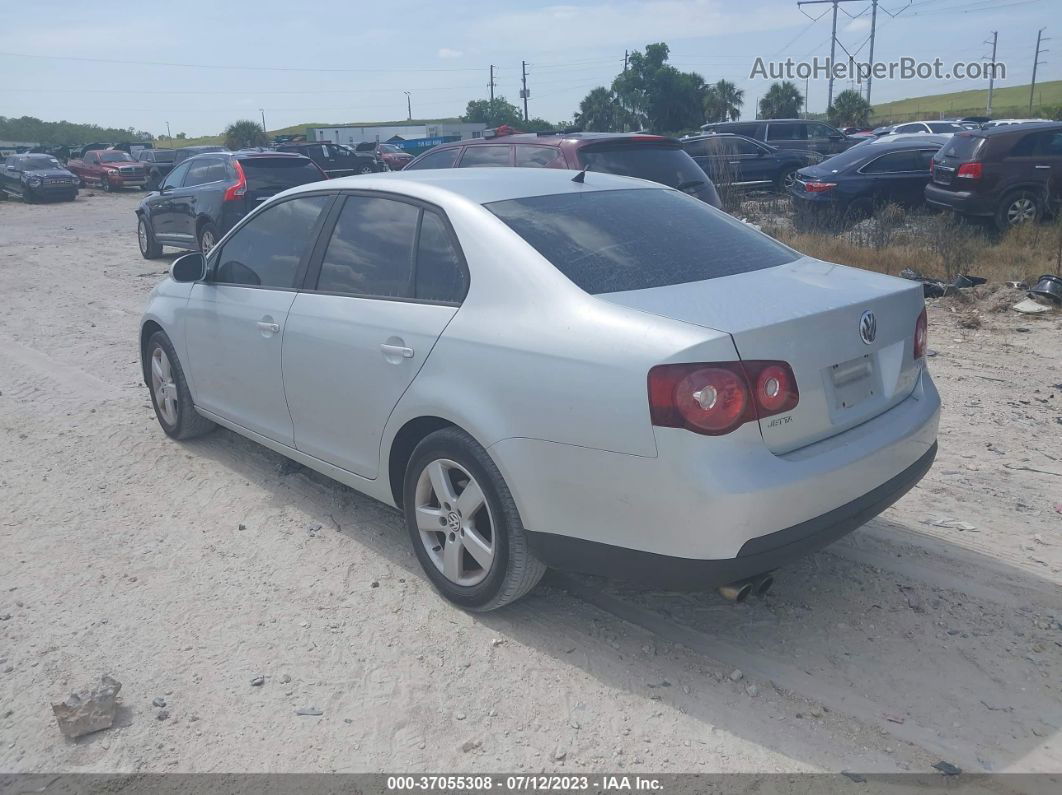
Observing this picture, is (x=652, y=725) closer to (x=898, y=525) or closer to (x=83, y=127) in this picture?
(x=898, y=525)

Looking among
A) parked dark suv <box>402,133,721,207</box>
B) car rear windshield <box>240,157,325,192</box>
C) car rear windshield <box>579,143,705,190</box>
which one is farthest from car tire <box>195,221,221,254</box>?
car rear windshield <box>579,143,705,190</box>

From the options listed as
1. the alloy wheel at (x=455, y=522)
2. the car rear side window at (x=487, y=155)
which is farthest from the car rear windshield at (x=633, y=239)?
the car rear side window at (x=487, y=155)

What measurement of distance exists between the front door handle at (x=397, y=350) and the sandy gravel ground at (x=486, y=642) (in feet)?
3.41

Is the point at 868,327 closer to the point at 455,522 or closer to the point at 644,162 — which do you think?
the point at 455,522

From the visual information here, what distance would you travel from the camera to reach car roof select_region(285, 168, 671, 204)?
3.97m

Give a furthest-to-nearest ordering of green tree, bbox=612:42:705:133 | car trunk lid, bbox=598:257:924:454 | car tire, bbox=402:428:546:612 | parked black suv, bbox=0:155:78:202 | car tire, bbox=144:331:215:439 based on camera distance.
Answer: green tree, bbox=612:42:705:133
parked black suv, bbox=0:155:78:202
car tire, bbox=144:331:215:439
car tire, bbox=402:428:546:612
car trunk lid, bbox=598:257:924:454

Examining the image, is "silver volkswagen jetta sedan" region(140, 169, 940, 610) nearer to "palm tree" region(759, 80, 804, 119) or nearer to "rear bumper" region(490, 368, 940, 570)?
"rear bumper" region(490, 368, 940, 570)

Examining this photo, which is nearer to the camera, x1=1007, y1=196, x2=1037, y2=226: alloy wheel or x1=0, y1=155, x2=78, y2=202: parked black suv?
x1=1007, y1=196, x2=1037, y2=226: alloy wheel

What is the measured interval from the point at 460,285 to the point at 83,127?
11403 cm

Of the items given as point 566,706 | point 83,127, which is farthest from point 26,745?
point 83,127

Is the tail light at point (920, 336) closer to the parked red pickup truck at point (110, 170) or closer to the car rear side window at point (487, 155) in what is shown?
the car rear side window at point (487, 155)

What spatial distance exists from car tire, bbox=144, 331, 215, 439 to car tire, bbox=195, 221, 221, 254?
743cm

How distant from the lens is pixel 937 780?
2750mm

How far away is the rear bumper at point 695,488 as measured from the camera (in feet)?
9.56
